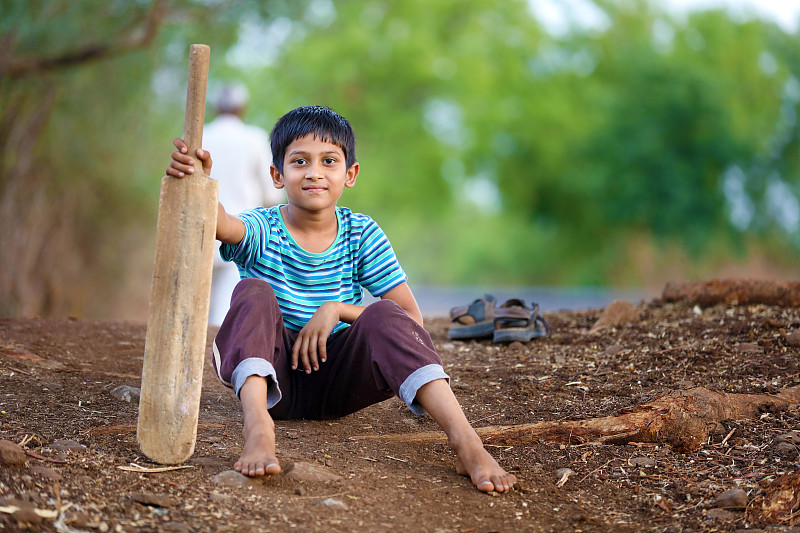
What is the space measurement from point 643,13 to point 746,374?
78.2ft

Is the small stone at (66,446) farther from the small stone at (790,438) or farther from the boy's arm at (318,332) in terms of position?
the small stone at (790,438)

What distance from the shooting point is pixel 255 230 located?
3045 millimetres

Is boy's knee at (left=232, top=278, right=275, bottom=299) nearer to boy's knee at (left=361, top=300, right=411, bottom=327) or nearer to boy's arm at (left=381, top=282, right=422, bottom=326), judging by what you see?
boy's knee at (left=361, top=300, right=411, bottom=327)

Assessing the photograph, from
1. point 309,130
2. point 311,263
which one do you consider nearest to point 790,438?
point 311,263

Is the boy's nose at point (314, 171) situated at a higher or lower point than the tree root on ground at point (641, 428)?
higher

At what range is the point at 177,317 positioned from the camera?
104 inches

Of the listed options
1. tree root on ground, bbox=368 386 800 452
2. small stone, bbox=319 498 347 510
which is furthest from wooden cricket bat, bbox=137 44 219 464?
tree root on ground, bbox=368 386 800 452

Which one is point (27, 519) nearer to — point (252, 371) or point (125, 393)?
point (252, 371)

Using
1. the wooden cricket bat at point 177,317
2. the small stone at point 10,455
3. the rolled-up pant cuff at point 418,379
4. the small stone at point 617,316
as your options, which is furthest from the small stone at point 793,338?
the small stone at point 10,455

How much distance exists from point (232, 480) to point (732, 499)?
154 centimetres

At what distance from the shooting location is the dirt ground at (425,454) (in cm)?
240

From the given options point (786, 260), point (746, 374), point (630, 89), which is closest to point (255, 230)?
point (746, 374)

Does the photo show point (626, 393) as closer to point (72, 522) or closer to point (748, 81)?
point (72, 522)

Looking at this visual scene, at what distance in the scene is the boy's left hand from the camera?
117 inches
